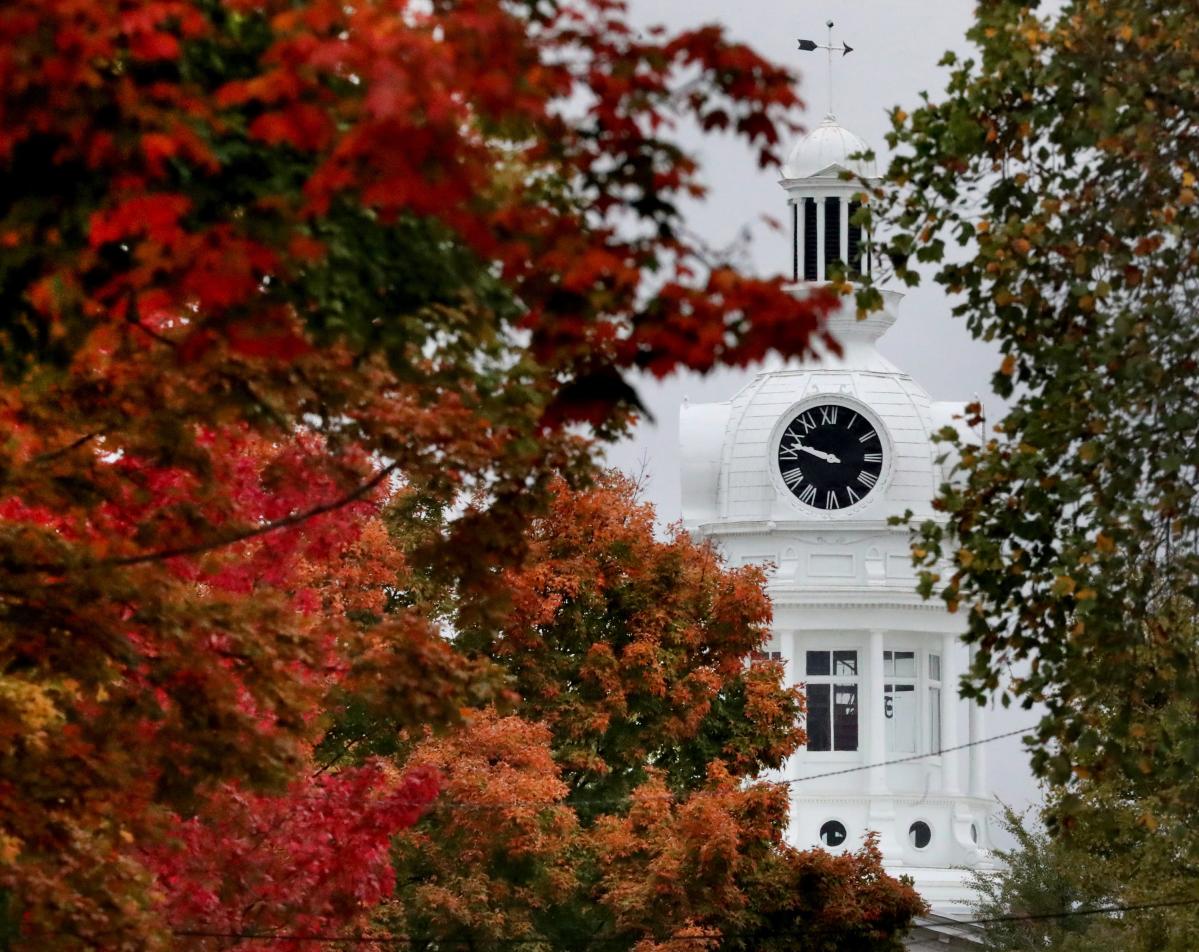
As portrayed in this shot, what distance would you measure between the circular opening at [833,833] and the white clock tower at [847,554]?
0.08m

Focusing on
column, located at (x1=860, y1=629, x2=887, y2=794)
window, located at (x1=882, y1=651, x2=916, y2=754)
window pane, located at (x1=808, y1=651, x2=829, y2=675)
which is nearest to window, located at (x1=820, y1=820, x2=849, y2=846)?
column, located at (x1=860, y1=629, x2=887, y2=794)

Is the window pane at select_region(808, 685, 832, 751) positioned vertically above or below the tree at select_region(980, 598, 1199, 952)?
above

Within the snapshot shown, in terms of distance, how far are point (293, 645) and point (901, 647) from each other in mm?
88492

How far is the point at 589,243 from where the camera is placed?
12352 millimetres

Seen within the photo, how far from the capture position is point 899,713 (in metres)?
107

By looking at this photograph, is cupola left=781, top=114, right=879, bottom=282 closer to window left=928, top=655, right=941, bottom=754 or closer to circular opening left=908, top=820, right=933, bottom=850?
window left=928, top=655, right=941, bottom=754

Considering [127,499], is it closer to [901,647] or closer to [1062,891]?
[1062,891]

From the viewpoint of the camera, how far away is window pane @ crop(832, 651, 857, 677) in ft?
349

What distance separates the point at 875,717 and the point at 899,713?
1.94 meters

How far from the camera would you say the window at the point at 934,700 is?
106188 millimetres

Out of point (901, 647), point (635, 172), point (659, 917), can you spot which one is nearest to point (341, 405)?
point (635, 172)

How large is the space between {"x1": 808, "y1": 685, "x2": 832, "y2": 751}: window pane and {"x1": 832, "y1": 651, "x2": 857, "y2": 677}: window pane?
2.82ft

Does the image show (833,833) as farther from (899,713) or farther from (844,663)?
(844,663)

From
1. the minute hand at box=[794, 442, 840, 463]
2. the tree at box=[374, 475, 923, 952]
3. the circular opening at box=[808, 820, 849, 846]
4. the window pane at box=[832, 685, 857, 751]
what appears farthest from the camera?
the circular opening at box=[808, 820, 849, 846]
